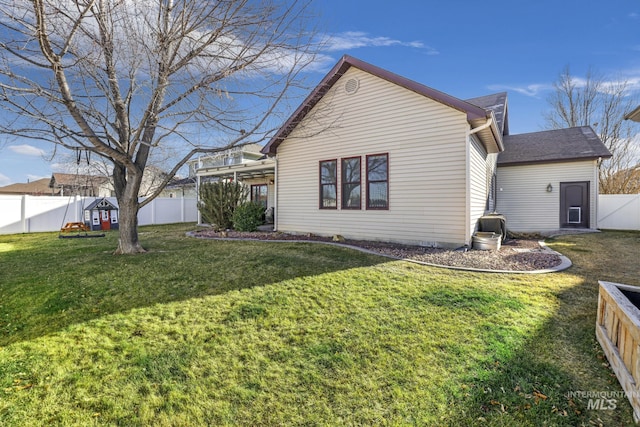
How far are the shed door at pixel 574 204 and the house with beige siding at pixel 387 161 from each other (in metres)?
0.12

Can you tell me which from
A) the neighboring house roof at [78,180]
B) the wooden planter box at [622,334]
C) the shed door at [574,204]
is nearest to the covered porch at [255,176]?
the wooden planter box at [622,334]

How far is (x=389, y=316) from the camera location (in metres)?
3.58

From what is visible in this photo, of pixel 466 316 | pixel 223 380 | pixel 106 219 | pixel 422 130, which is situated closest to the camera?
pixel 223 380

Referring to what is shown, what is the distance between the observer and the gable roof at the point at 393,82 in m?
6.87

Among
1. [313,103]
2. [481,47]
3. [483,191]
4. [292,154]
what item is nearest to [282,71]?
[313,103]

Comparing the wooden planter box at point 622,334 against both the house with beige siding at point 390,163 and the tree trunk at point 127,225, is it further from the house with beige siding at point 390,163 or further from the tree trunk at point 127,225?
the tree trunk at point 127,225

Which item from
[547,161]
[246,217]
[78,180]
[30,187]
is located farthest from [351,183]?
[30,187]

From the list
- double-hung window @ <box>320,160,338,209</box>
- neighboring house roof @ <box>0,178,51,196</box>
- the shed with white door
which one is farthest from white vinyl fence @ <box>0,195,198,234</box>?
neighboring house roof @ <box>0,178,51,196</box>

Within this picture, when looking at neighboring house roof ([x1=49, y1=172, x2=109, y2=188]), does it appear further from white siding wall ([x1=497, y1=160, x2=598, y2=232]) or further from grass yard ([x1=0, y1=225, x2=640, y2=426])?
white siding wall ([x1=497, y1=160, x2=598, y2=232])

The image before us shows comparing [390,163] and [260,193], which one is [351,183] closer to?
[390,163]

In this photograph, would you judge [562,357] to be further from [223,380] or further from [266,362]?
[223,380]

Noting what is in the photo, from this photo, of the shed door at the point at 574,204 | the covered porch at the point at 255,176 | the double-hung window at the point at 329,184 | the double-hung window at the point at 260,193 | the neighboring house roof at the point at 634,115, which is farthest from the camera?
the double-hung window at the point at 260,193

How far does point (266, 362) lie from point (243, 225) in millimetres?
8561

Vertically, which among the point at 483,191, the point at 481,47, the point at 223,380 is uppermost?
the point at 481,47
